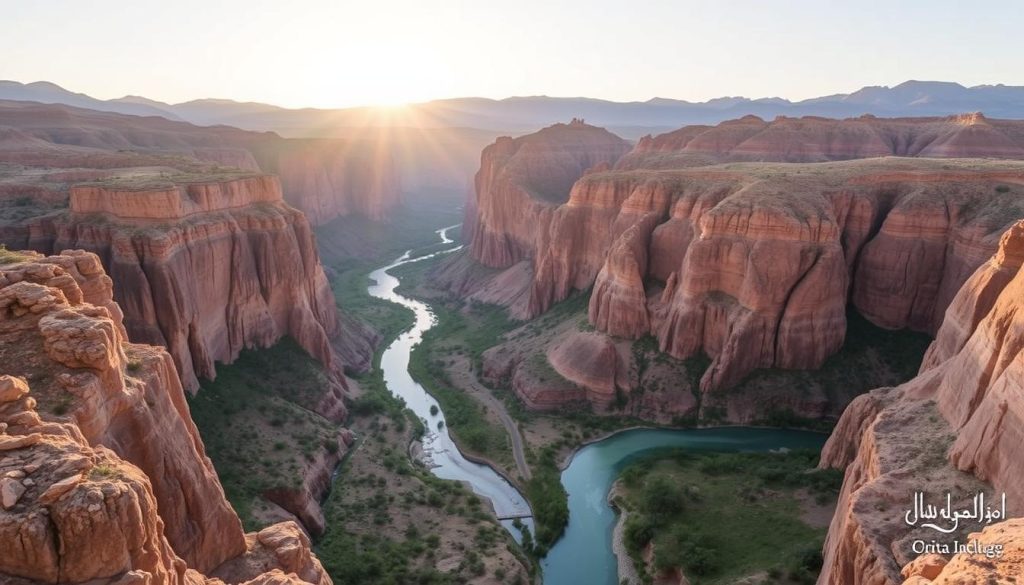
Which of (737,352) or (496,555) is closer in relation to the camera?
(496,555)

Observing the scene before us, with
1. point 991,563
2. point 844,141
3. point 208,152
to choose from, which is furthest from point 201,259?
point 844,141

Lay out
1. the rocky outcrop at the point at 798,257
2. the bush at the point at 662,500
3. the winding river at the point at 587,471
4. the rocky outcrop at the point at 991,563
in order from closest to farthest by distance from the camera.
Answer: the rocky outcrop at the point at 991,563, the winding river at the point at 587,471, the bush at the point at 662,500, the rocky outcrop at the point at 798,257

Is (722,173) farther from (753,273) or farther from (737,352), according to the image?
(737,352)

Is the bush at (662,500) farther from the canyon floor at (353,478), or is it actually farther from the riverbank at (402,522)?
the riverbank at (402,522)

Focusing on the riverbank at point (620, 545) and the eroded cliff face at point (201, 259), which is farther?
the eroded cliff face at point (201, 259)

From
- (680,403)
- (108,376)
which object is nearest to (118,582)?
(108,376)

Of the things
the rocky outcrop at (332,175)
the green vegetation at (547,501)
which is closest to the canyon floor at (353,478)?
the green vegetation at (547,501)
